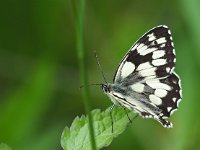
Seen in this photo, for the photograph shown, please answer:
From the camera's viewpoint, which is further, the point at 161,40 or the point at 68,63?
the point at 68,63

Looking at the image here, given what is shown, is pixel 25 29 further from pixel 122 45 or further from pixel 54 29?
pixel 122 45

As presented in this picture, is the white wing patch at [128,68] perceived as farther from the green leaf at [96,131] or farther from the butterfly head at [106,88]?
the green leaf at [96,131]

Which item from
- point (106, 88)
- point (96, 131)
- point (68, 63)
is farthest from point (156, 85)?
point (68, 63)

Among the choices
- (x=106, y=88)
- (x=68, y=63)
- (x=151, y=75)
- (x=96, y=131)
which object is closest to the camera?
(x=96, y=131)

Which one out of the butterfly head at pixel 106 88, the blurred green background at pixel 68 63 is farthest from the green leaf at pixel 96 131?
the blurred green background at pixel 68 63

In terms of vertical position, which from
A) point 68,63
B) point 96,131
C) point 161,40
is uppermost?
point 68,63

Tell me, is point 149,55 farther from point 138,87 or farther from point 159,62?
Result: point 138,87

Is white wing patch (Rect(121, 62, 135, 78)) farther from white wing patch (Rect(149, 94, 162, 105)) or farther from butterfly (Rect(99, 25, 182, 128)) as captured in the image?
white wing patch (Rect(149, 94, 162, 105))

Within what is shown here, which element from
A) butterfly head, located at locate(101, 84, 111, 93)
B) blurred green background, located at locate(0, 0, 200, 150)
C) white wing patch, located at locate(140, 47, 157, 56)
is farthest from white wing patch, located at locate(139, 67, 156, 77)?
blurred green background, located at locate(0, 0, 200, 150)
